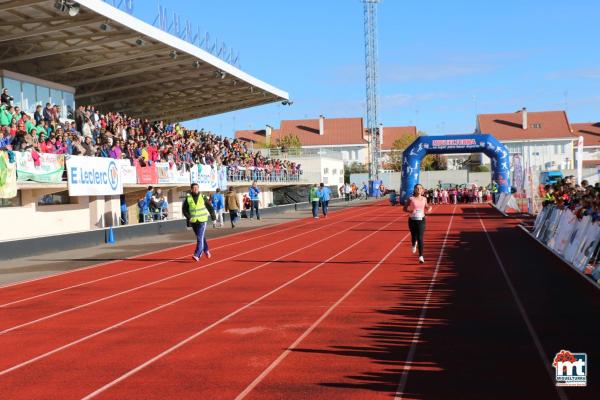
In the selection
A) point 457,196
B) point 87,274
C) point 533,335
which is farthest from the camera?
point 457,196

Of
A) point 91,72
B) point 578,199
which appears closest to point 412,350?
point 578,199

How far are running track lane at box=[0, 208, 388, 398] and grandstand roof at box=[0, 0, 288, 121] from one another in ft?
50.3

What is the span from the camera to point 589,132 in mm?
125438

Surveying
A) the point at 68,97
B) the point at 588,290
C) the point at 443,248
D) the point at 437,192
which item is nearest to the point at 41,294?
the point at 588,290

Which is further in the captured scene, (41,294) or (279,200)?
(279,200)

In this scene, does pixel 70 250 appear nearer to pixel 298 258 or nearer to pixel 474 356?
pixel 298 258

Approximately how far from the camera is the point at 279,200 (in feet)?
199

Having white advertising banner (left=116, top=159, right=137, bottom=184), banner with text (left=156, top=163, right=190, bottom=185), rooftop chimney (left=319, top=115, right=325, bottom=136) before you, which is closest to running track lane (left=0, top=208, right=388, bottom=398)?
white advertising banner (left=116, top=159, right=137, bottom=184)

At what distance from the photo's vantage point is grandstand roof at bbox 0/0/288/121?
2577cm

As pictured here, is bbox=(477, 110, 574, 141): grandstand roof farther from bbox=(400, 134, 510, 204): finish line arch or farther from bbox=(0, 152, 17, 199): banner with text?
bbox=(0, 152, 17, 199): banner with text

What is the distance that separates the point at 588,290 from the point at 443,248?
302 inches

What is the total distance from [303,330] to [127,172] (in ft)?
64.8

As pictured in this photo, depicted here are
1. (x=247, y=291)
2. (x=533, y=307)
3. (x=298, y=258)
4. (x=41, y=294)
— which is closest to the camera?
(x=533, y=307)

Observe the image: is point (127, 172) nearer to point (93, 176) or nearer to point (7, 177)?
point (93, 176)
